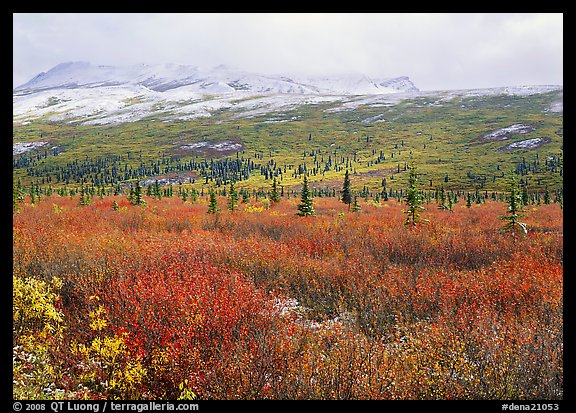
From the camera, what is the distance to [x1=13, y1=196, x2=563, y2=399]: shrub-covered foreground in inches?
154

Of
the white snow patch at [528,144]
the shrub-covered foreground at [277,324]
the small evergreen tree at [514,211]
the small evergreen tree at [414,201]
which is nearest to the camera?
the shrub-covered foreground at [277,324]

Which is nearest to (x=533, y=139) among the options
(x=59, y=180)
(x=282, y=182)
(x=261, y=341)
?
(x=282, y=182)

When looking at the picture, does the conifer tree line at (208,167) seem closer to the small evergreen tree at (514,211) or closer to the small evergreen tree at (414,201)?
the small evergreen tree at (414,201)

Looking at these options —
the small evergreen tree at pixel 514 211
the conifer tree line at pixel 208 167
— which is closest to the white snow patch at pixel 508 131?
the conifer tree line at pixel 208 167

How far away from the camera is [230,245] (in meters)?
10.3

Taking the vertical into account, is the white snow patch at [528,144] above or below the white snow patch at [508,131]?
below

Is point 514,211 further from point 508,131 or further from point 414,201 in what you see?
point 508,131

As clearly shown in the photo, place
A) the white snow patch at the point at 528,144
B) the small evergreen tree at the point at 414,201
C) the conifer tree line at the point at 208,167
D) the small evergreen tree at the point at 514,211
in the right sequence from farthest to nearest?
the white snow patch at the point at 528,144, the conifer tree line at the point at 208,167, the small evergreen tree at the point at 414,201, the small evergreen tree at the point at 514,211

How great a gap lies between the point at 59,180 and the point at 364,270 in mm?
177966

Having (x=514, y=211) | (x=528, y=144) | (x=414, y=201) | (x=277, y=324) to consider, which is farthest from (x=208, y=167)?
(x=277, y=324)

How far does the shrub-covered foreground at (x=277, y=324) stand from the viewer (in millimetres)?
3900

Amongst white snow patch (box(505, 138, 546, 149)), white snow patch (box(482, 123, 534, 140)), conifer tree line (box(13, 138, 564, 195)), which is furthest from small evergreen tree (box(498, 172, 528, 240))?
white snow patch (box(482, 123, 534, 140))

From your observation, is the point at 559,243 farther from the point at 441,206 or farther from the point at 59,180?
the point at 59,180
